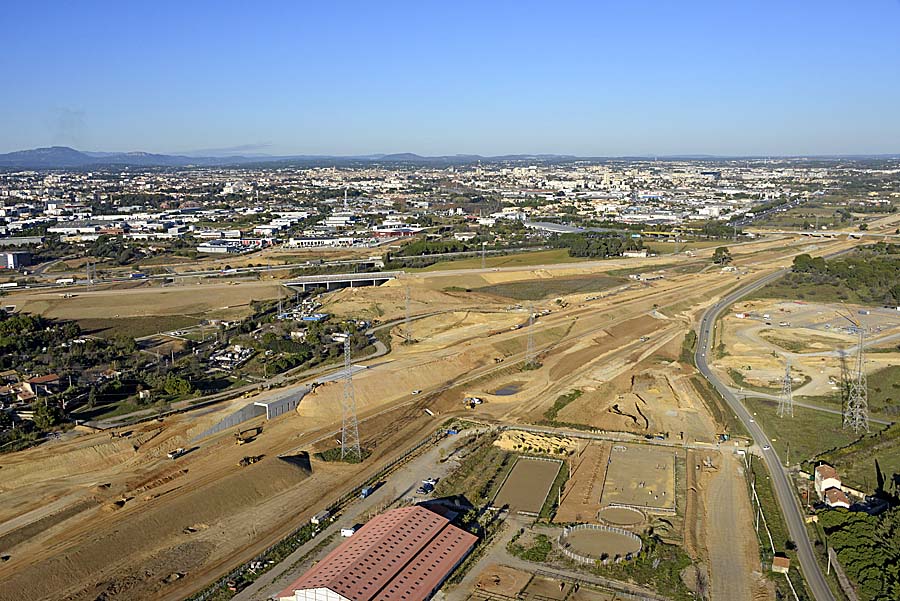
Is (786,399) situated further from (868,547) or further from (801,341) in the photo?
(868,547)

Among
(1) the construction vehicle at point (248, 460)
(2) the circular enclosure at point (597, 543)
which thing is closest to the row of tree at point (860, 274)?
(2) the circular enclosure at point (597, 543)

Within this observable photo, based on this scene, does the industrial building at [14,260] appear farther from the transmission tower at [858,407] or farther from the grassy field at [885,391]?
the grassy field at [885,391]

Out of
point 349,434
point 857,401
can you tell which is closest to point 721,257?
point 857,401

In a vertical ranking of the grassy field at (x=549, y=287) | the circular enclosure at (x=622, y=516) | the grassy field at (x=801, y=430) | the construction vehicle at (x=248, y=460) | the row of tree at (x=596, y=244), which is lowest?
the grassy field at (x=801, y=430)

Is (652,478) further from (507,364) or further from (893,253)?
(893,253)

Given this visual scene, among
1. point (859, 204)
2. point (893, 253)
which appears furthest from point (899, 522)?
point (859, 204)

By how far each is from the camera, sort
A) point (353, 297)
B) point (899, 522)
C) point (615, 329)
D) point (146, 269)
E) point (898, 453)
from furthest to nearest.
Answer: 1. point (146, 269)
2. point (353, 297)
3. point (615, 329)
4. point (898, 453)
5. point (899, 522)

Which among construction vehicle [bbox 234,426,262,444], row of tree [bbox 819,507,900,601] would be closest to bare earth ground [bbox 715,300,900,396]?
row of tree [bbox 819,507,900,601]
